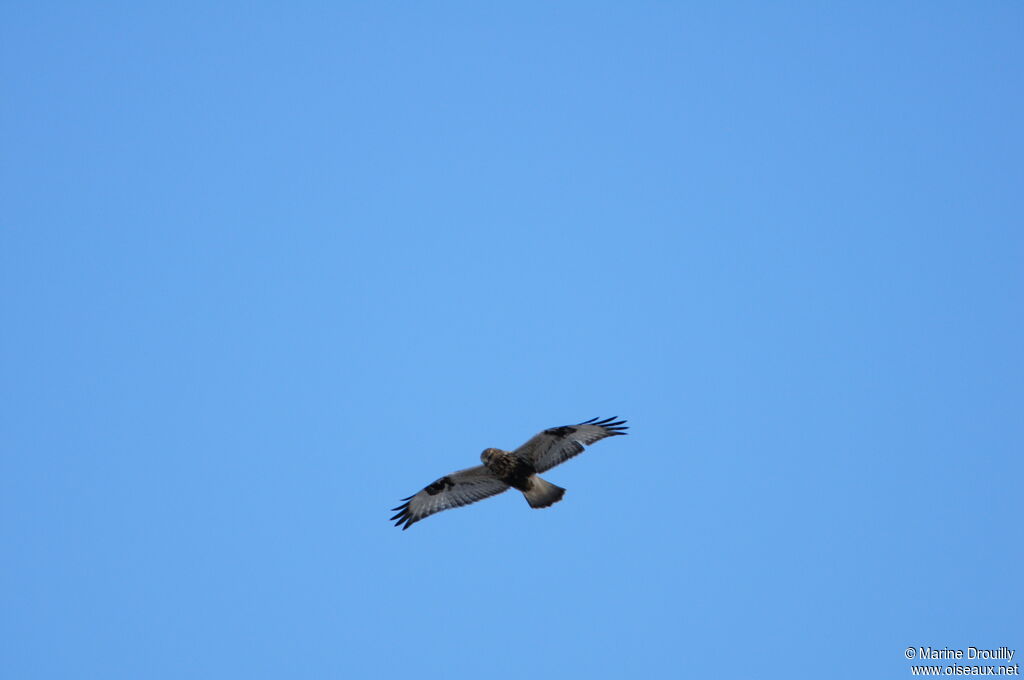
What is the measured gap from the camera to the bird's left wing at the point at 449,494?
1352 centimetres

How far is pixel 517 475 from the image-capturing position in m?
13.1

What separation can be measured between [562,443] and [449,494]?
6.40 ft

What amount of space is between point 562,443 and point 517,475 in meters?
0.80

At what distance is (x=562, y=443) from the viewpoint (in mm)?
13000

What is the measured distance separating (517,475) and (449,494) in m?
1.19

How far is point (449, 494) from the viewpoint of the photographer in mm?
13633

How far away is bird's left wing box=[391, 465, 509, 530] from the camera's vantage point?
13.5 metres

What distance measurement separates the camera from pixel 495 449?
13.0 metres

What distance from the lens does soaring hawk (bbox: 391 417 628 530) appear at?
1299cm

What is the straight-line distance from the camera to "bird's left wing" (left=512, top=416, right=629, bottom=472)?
13.0 m

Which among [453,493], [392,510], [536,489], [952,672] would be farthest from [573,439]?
[952,672]

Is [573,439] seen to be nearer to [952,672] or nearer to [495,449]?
[495,449]

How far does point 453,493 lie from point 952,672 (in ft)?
23.2

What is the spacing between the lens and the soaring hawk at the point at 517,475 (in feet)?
42.6
